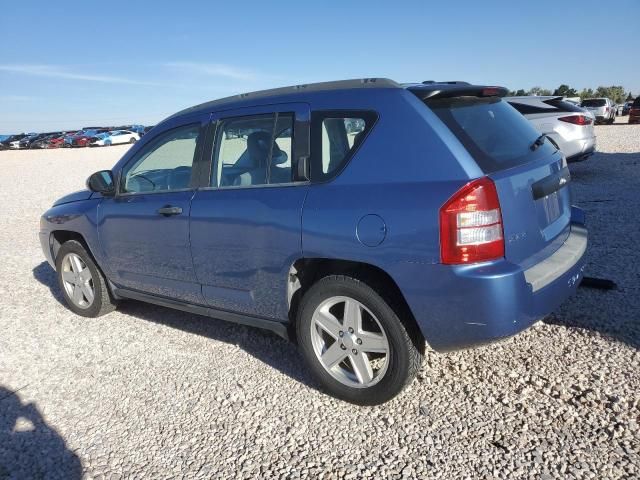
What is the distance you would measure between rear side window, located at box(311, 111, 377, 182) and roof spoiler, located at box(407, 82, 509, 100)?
29 cm

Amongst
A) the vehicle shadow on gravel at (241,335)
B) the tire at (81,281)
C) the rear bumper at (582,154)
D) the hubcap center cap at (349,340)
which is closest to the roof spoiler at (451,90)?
the hubcap center cap at (349,340)

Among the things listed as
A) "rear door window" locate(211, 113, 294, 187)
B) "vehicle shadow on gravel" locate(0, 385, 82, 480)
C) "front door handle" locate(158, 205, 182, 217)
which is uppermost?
"rear door window" locate(211, 113, 294, 187)

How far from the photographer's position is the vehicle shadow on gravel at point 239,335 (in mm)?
3490

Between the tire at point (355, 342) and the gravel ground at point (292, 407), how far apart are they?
16cm

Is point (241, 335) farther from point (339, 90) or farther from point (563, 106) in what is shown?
point (563, 106)

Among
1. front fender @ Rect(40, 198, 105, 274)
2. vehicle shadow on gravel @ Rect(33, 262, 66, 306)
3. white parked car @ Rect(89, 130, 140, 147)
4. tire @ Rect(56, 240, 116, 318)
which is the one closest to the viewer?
front fender @ Rect(40, 198, 105, 274)

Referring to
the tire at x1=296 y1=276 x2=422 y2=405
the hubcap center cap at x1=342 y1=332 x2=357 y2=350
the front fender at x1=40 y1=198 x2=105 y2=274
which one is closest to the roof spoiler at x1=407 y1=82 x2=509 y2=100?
the tire at x1=296 y1=276 x2=422 y2=405

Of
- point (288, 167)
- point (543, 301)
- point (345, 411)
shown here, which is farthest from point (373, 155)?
point (345, 411)

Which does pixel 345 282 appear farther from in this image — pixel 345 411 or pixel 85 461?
pixel 85 461

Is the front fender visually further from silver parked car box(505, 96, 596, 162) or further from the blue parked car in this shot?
silver parked car box(505, 96, 596, 162)

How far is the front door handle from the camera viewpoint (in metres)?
3.51

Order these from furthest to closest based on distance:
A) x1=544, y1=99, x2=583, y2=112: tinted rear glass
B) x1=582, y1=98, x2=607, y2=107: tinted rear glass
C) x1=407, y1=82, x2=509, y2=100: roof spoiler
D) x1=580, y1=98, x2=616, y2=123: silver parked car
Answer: x1=582, y1=98, x2=607, y2=107: tinted rear glass, x1=580, y1=98, x2=616, y2=123: silver parked car, x1=544, y1=99, x2=583, y2=112: tinted rear glass, x1=407, y1=82, x2=509, y2=100: roof spoiler

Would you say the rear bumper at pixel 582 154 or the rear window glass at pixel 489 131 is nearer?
the rear window glass at pixel 489 131

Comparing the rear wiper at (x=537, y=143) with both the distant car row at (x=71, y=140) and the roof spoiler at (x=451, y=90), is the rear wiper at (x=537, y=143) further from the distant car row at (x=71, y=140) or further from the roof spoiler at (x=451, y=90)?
the distant car row at (x=71, y=140)
